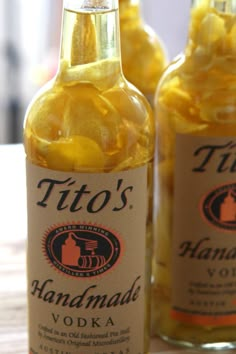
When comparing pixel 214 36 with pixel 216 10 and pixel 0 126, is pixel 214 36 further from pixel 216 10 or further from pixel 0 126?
pixel 0 126

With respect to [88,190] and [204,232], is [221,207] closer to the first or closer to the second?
[204,232]

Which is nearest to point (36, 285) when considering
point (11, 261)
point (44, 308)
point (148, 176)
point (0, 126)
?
point (44, 308)

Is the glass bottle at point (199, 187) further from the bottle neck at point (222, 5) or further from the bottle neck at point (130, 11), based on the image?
the bottle neck at point (130, 11)

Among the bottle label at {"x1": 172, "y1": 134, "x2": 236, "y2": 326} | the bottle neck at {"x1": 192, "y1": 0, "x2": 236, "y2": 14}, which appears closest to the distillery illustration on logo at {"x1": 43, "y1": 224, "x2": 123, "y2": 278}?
the bottle label at {"x1": 172, "y1": 134, "x2": 236, "y2": 326}

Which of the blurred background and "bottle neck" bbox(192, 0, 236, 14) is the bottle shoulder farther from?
the blurred background

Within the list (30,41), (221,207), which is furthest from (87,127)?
(30,41)

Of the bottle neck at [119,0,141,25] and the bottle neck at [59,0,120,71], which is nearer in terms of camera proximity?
the bottle neck at [59,0,120,71]

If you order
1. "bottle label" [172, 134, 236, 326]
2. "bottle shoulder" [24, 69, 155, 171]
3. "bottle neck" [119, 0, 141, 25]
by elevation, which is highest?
"bottle neck" [119, 0, 141, 25]

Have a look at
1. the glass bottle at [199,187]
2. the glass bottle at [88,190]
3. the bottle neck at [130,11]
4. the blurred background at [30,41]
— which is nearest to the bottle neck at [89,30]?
the glass bottle at [88,190]
